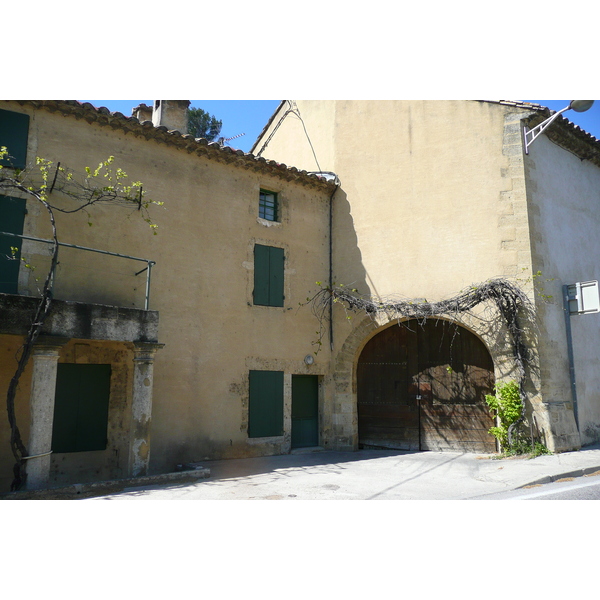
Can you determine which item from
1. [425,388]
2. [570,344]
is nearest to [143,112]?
[425,388]

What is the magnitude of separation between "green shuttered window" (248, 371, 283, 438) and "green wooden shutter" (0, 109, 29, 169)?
5.61 meters

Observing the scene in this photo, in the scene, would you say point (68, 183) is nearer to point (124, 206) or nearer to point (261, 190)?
point (124, 206)

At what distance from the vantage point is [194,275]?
35.0ft

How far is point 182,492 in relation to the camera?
25.0 ft

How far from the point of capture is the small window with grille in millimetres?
12195

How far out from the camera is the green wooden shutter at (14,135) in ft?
28.8

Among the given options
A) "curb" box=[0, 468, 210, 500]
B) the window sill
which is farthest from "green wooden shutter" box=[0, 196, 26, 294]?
the window sill

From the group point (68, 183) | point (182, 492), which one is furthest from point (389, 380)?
point (68, 183)

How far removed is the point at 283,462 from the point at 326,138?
7.59 meters

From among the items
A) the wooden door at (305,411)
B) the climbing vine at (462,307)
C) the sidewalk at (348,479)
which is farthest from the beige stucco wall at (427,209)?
the sidewalk at (348,479)

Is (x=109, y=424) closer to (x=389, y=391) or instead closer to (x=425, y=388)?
(x=389, y=391)

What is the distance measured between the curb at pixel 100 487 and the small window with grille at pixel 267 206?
5736 millimetres

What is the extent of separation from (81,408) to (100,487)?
1.84 meters

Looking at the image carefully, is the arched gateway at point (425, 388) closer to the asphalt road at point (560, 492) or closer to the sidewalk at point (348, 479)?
the sidewalk at point (348, 479)
